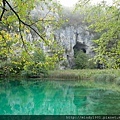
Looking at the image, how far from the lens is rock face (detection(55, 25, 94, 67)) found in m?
44.3

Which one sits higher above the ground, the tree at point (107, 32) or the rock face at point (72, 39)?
the rock face at point (72, 39)

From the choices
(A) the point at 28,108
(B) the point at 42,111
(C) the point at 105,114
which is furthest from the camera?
(A) the point at 28,108

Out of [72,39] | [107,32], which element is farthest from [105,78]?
[72,39]

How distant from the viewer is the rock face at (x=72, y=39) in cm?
4431

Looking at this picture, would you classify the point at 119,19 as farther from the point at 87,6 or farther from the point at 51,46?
the point at 51,46

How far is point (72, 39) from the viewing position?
1791 inches

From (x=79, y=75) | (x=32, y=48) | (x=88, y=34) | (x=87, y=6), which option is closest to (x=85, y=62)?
(x=88, y=34)

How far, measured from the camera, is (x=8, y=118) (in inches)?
353

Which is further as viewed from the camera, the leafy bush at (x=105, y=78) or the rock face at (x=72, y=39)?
the rock face at (x=72, y=39)

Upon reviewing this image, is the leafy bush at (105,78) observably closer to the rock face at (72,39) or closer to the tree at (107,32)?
the rock face at (72,39)

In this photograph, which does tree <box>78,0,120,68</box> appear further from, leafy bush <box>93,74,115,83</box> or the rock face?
the rock face

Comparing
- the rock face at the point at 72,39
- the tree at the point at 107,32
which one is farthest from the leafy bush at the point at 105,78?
the tree at the point at 107,32

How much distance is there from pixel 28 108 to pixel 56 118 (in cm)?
272

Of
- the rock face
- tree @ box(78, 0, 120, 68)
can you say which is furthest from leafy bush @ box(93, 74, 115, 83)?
tree @ box(78, 0, 120, 68)
